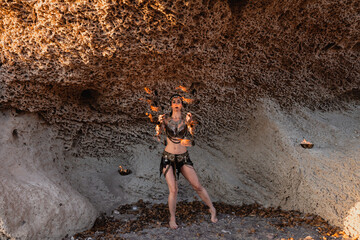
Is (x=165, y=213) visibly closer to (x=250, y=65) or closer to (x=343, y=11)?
(x=250, y=65)

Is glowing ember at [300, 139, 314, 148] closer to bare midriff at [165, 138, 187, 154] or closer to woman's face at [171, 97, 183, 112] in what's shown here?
bare midriff at [165, 138, 187, 154]

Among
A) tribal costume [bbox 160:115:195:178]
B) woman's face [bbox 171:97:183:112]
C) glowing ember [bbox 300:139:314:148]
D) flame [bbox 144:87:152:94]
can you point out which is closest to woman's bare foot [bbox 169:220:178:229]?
tribal costume [bbox 160:115:195:178]

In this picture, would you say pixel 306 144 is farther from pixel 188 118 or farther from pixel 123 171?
pixel 123 171

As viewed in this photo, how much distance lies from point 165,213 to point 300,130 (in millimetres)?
2203

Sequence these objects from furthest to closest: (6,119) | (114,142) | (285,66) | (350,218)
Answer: (114,142) → (285,66) → (6,119) → (350,218)

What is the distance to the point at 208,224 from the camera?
3.10 m

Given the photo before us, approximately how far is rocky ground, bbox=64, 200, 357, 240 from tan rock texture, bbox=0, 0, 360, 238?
0.63 feet

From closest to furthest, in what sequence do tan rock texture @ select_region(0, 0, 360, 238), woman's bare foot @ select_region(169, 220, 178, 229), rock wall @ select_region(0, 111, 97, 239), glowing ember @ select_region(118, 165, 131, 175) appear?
rock wall @ select_region(0, 111, 97, 239) < tan rock texture @ select_region(0, 0, 360, 238) < woman's bare foot @ select_region(169, 220, 178, 229) < glowing ember @ select_region(118, 165, 131, 175)

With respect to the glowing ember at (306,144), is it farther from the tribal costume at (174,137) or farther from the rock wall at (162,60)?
the tribal costume at (174,137)

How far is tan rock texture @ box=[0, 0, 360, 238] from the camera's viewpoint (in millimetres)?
2729

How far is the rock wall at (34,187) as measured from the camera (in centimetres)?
261

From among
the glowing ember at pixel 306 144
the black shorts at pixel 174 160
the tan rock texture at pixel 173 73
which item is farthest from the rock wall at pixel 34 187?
the glowing ember at pixel 306 144

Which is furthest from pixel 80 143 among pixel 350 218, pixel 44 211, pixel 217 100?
pixel 350 218

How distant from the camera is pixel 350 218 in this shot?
8.95ft
